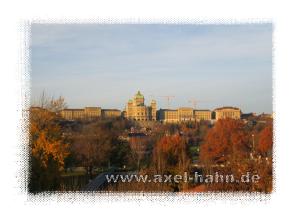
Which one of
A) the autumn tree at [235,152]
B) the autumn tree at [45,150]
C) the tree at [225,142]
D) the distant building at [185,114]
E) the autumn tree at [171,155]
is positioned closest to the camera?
the autumn tree at [45,150]

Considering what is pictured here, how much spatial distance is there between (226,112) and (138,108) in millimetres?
1036

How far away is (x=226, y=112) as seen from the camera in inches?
206

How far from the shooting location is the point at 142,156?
17.1 ft

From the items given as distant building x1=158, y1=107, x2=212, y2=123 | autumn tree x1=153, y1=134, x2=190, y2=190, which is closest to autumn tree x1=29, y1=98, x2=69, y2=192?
autumn tree x1=153, y1=134, x2=190, y2=190

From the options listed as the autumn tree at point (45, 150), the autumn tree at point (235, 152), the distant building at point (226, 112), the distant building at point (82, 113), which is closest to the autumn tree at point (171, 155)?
the autumn tree at point (235, 152)

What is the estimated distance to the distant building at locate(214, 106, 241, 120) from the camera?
520 centimetres

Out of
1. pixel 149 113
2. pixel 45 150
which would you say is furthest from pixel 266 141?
pixel 45 150

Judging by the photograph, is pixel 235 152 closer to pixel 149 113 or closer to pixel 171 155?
pixel 171 155

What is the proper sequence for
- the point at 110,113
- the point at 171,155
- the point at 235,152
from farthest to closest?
1. the point at 235,152
2. the point at 171,155
3. the point at 110,113

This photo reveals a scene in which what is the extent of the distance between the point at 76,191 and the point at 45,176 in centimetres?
42

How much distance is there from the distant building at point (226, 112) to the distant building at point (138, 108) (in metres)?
0.73

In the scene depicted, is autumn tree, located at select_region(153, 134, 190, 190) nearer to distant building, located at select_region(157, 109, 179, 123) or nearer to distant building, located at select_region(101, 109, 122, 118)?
distant building, located at select_region(157, 109, 179, 123)

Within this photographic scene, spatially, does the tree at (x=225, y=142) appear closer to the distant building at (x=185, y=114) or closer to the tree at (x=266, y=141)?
the tree at (x=266, y=141)

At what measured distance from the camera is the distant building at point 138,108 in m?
→ 4.95
